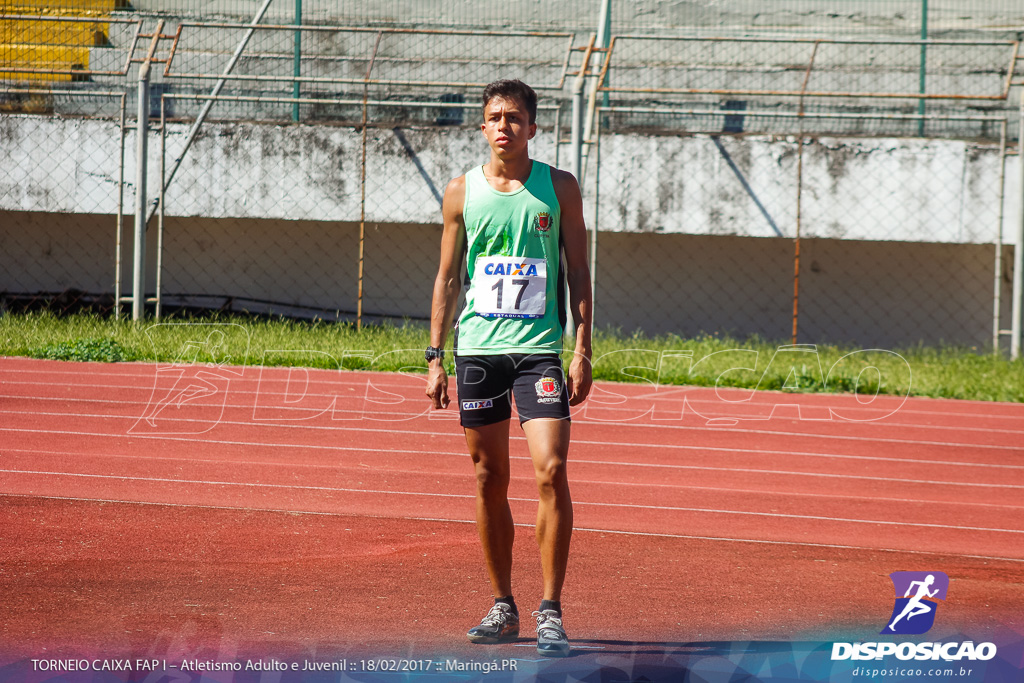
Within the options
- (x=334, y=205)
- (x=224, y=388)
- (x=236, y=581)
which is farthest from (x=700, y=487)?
(x=334, y=205)

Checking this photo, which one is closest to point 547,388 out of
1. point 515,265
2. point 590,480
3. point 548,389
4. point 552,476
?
point 548,389

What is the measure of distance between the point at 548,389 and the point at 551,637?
814 millimetres

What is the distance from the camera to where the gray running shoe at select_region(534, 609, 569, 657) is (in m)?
3.32

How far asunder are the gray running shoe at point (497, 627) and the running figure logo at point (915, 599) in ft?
4.59

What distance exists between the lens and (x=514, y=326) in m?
3.54

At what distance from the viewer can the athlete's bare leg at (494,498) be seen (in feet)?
11.7

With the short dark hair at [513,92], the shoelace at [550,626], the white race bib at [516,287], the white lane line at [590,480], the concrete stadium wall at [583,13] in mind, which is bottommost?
the white lane line at [590,480]

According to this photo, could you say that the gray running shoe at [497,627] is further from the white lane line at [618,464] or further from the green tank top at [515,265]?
the white lane line at [618,464]

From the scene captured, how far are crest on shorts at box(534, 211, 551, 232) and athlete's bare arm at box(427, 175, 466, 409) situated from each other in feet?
0.89

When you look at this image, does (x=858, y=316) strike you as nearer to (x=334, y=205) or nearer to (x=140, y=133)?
(x=334, y=205)

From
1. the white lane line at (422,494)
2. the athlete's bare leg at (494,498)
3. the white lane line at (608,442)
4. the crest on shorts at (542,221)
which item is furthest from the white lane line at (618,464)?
the crest on shorts at (542,221)

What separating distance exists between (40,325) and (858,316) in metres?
9.82

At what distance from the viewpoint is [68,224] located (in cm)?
1381

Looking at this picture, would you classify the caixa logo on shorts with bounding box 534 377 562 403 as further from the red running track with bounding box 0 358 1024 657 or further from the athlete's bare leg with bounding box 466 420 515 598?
the red running track with bounding box 0 358 1024 657
